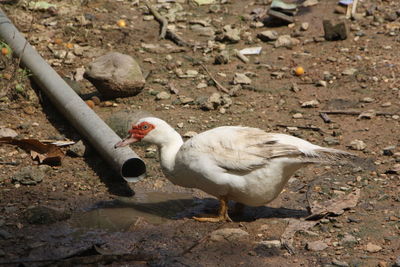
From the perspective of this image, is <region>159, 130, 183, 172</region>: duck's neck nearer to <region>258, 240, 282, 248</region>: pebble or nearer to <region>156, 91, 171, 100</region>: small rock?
<region>258, 240, 282, 248</region>: pebble

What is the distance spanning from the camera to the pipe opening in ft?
19.6

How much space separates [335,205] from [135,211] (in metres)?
1.75

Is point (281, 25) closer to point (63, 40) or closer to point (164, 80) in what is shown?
point (164, 80)

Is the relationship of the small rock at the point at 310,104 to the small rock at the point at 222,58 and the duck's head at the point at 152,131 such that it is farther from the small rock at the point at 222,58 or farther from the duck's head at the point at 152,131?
the duck's head at the point at 152,131

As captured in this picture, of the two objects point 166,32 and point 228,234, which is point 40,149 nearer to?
point 228,234

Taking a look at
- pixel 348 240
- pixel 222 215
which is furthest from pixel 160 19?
pixel 348 240

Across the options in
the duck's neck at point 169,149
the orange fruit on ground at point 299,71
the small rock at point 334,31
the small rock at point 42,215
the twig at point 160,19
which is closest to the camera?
the small rock at point 42,215

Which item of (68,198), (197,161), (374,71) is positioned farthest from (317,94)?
(68,198)

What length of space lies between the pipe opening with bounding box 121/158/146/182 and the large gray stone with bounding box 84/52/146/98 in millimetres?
1609

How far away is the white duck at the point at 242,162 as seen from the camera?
200 inches

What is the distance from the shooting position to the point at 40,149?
6422 mm

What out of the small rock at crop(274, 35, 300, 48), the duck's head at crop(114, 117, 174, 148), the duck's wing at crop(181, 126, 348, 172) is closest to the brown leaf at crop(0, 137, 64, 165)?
the duck's head at crop(114, 117, 174, 148)

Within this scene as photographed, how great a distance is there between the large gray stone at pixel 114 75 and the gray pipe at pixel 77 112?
1.37 ft

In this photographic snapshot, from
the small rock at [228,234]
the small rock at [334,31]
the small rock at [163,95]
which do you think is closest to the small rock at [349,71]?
the small rock at [334,31]
